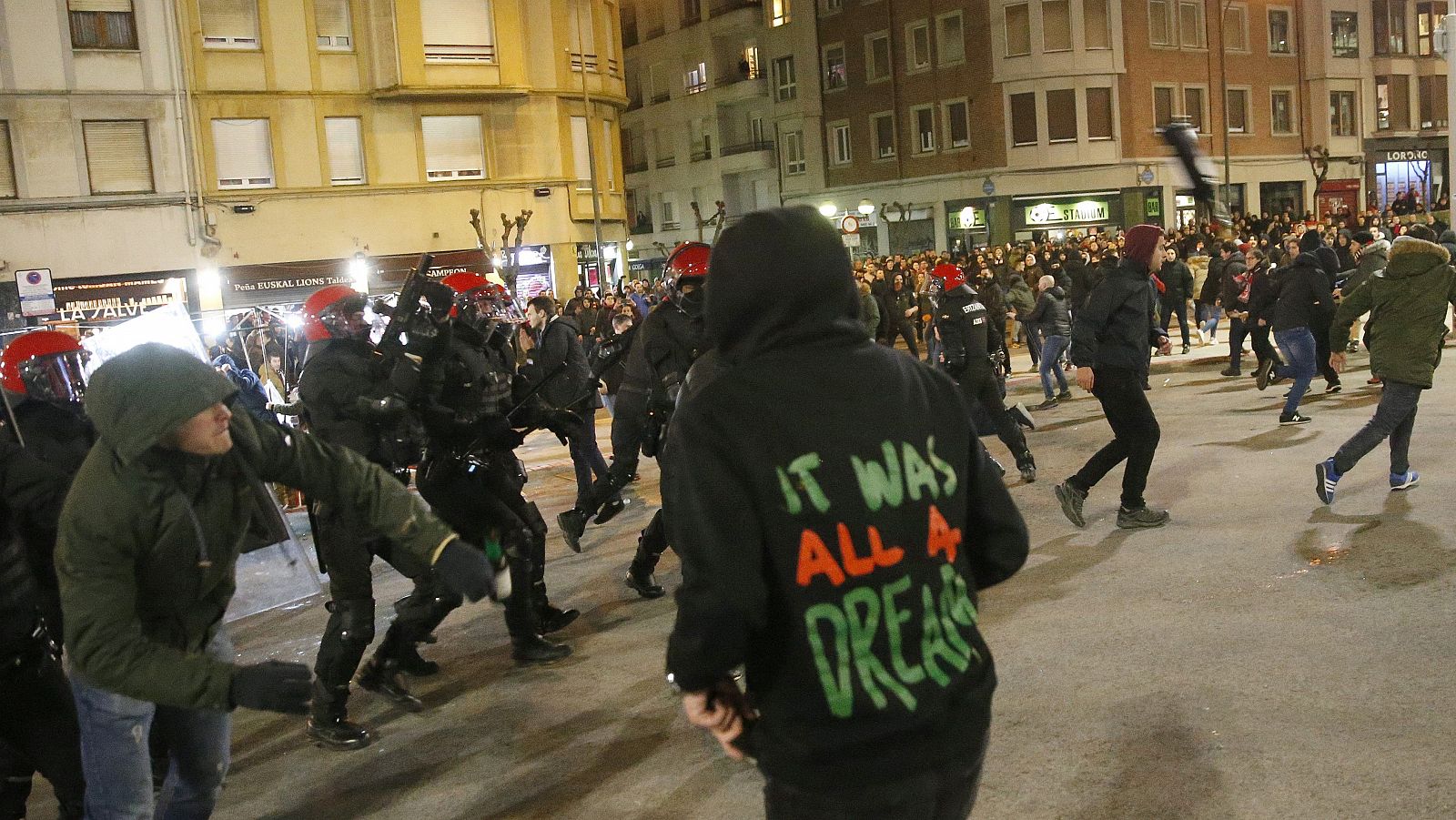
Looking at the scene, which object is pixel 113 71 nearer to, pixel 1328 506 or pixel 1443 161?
pixel 1328 506

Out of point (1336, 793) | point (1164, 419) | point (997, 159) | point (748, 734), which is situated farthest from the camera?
point (997, 159)

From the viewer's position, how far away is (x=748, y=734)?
7.98 ft

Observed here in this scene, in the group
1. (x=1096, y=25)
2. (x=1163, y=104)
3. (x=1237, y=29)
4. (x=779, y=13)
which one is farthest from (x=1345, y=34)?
(x=779, y=13)

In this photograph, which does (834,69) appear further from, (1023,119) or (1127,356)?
(1127,356)

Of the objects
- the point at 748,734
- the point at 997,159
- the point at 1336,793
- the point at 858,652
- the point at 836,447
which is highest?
the point at 997,159

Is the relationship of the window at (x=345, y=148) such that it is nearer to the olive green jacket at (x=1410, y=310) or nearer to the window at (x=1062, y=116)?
the window at (x=1062, y=116)

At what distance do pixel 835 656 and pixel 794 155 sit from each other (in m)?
48.7

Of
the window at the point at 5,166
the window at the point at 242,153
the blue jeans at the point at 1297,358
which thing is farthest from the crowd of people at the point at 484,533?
the window at the point at 242,153

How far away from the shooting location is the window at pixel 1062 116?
134 feet

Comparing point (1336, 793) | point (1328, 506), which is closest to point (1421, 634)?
point (1336, 793)

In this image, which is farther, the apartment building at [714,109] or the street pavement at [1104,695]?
the apartment building at [714,109]

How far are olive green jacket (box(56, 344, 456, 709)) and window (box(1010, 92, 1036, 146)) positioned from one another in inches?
1584

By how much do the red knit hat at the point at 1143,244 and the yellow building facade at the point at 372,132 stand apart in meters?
25.1

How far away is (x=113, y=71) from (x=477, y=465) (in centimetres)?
2684
